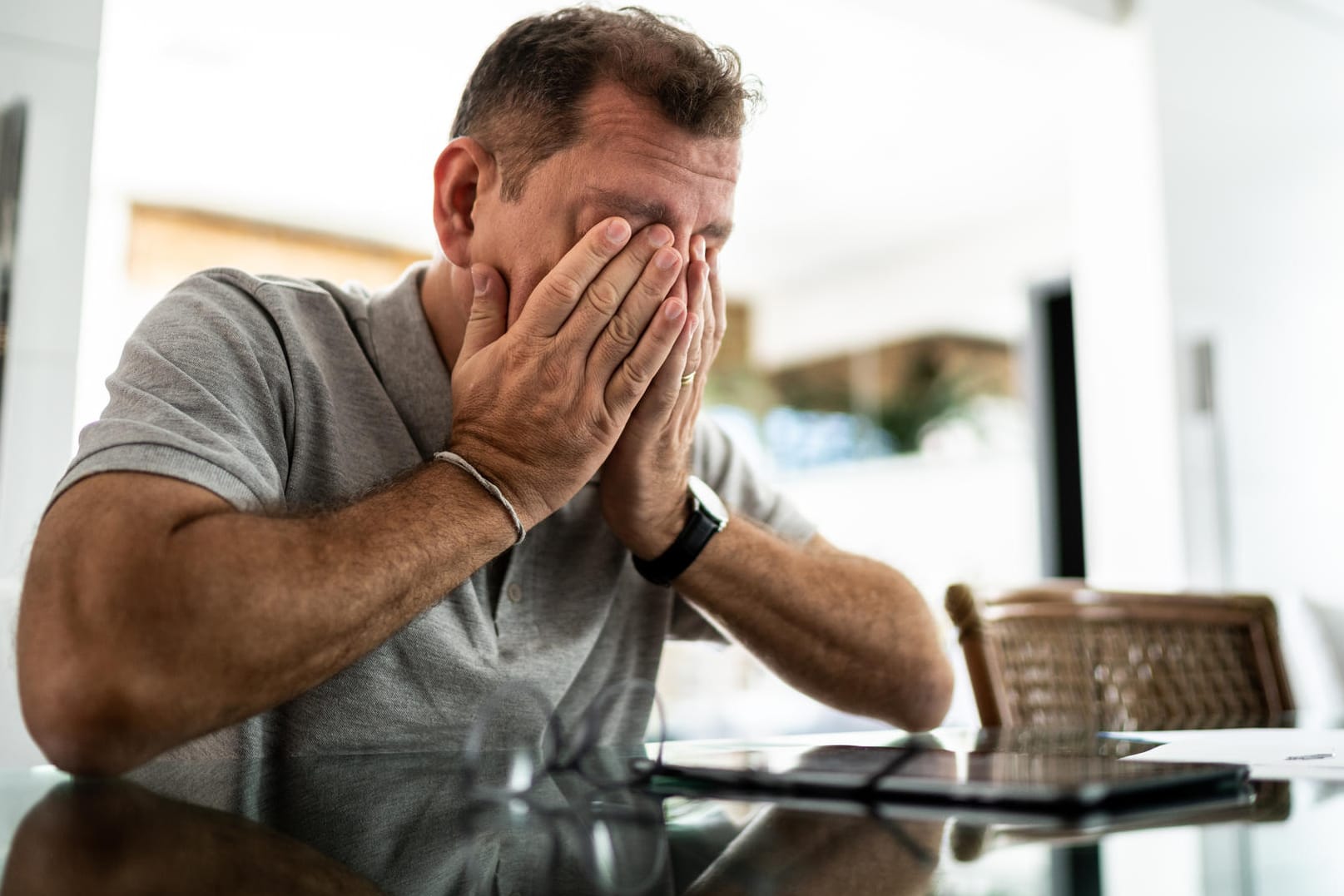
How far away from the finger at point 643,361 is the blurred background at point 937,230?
1.25 ft

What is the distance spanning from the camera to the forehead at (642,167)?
952mm

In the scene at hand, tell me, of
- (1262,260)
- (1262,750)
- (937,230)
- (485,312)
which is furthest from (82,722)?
(937,230)

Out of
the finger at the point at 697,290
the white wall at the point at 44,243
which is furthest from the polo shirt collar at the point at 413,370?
the white wall at the point at 44,243

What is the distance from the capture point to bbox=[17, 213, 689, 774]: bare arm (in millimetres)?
620

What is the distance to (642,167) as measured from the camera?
955 millimetres

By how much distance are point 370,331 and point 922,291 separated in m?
5.50

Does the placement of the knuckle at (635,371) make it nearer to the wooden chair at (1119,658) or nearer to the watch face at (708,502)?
the watch face at (708,502)

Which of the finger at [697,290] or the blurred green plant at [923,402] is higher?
the blurred green plant at [923,402]

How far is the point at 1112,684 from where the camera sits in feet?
3.84

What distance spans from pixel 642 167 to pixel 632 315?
0.15 m

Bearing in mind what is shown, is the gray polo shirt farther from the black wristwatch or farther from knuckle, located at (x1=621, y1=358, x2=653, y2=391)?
knuckle, located at (x1=621, y1=358, x2=653, y2=391)

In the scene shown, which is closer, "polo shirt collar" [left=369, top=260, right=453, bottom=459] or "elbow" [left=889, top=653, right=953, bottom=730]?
"polo shirt collar" [left=369, top=260, right=453, bottom=459]

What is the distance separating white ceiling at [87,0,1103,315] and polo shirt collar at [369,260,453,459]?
1.96 m

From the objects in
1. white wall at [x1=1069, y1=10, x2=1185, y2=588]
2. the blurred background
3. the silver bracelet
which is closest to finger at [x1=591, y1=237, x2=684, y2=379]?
the silver bracelet
